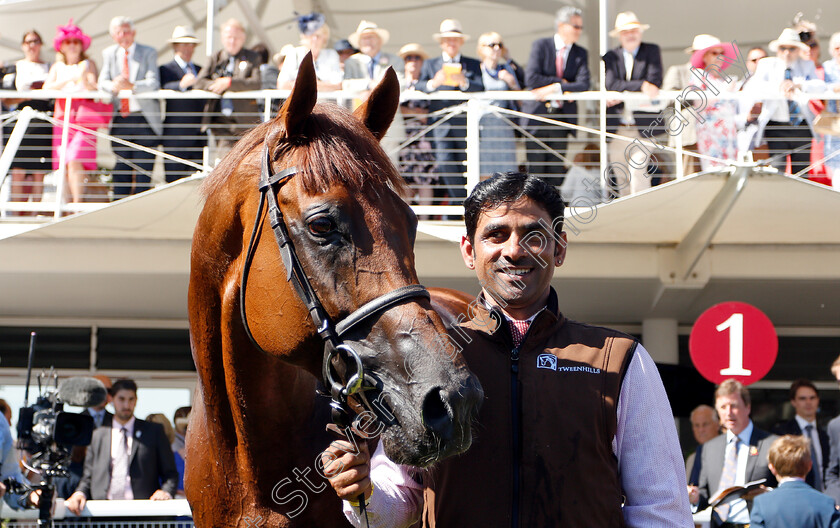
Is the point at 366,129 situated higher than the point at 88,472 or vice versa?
the point at 366,129

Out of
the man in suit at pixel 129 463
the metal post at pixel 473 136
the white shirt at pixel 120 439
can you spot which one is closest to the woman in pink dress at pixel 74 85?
the white shirt at pixel 120 439

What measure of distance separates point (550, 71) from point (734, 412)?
356 cm

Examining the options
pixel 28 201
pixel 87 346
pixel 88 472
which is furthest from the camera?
pixel 87 346

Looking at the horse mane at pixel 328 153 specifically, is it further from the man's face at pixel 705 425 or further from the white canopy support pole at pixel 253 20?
the white canopy support pole at pixel 253 20

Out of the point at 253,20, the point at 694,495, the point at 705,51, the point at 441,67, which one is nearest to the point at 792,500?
the point at 694,495

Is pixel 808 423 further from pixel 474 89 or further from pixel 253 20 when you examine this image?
pixel 253 20

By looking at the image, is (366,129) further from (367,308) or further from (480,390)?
(480,390)

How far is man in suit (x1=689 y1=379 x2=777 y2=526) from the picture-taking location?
5559 millimetres

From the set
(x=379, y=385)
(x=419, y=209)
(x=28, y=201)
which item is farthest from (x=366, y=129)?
(x=28, y=201)

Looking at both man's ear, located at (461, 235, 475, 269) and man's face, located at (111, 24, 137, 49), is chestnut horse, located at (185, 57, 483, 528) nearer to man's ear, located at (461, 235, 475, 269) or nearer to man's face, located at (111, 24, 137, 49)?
man's ear, located at (461, 235, 475, 269)

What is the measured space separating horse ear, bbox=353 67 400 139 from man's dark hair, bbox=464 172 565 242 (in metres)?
0.51

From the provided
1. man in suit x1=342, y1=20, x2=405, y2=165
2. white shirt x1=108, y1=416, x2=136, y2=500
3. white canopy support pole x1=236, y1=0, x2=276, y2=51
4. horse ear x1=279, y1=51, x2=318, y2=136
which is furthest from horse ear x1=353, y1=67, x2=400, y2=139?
white canopy support pole x1=236, y1=0, x2=276, y2=51

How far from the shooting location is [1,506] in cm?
498

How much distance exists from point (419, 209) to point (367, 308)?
5582 mm
